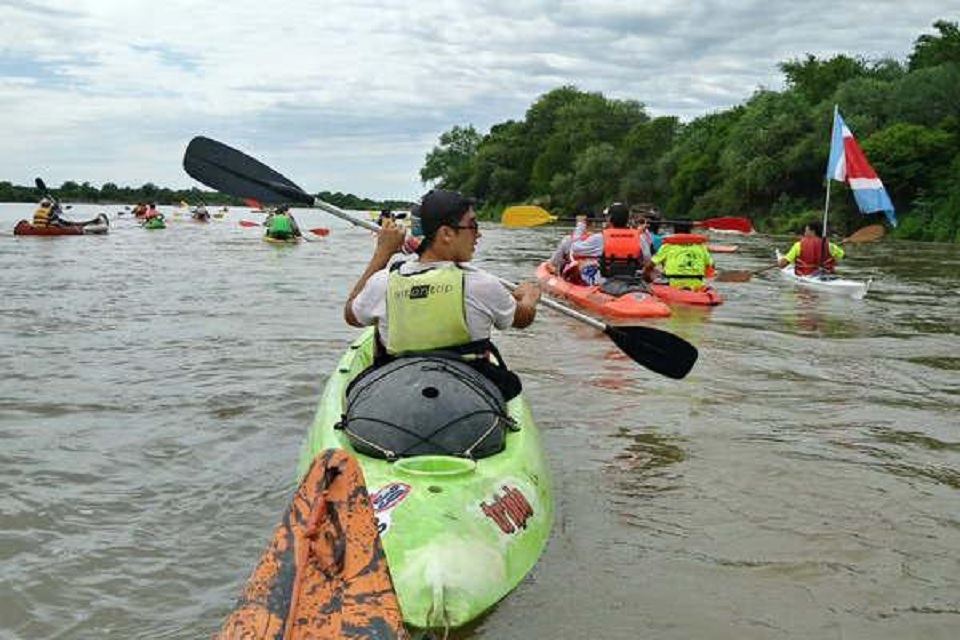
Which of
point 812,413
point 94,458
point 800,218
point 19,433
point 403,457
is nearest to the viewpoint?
point 403,457

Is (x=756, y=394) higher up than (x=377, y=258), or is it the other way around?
(x=377, y=258)

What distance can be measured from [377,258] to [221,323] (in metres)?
6.70

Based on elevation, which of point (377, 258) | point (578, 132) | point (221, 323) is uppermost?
point (578, 132)

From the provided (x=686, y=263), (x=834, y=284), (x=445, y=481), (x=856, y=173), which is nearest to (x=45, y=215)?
(x=686, y=263)

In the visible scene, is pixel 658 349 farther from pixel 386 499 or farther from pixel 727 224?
pixel 727 224

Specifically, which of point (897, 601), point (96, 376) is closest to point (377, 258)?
point (897, 601)

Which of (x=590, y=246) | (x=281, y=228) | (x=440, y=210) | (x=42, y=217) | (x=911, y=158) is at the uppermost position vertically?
(x=911, y=158)

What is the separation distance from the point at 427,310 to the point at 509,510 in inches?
36.8

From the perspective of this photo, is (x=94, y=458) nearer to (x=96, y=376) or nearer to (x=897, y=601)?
(x=96, y=376)

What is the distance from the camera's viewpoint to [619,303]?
34.7 ft

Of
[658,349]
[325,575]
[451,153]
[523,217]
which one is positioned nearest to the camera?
[325,575]

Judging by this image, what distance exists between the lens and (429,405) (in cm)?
344

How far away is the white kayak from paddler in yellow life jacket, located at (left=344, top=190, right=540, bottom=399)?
1050 cm

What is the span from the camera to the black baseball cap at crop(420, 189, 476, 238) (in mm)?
3844
